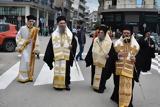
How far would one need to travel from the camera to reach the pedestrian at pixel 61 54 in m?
11.3

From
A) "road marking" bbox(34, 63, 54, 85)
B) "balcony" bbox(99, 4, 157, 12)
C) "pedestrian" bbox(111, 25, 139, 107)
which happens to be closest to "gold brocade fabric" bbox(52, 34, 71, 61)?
"road marking" bbox(34, 63, 54, 85)

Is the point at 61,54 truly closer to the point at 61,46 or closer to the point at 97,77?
the point at 61,46

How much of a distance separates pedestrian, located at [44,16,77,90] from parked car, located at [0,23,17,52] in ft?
45.1

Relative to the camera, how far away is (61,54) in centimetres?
1150

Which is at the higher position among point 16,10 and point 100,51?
point 16,10

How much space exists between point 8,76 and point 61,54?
128 inches

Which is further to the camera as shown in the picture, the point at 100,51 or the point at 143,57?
the point at 100,51

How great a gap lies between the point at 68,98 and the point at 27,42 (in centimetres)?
316

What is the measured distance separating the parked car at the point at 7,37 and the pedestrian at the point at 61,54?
45.1 ft

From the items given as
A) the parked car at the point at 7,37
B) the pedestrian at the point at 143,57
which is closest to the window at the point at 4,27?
the parked car at the point at 7,37

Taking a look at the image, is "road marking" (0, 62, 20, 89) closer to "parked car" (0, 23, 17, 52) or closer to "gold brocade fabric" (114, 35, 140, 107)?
"gold brocade fabric" (114, 35, 140, 107)

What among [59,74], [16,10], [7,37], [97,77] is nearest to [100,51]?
[97,77]

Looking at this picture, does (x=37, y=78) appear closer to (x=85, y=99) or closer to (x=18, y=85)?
(x=18, y=85)

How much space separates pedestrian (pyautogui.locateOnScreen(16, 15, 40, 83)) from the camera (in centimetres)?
1267
